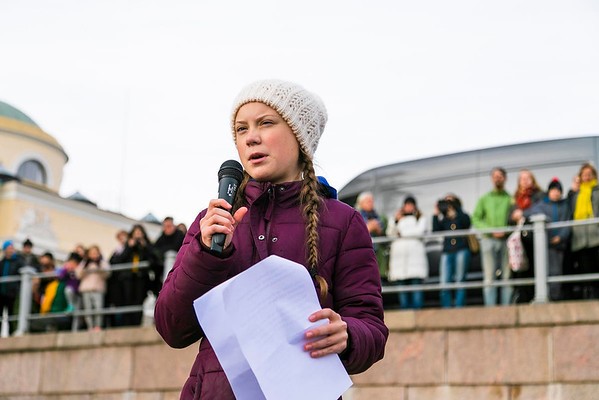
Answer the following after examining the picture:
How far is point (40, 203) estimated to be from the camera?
3209cm

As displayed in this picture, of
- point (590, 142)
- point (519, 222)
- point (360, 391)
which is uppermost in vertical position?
point (590, 142)

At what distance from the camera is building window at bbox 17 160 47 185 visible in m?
36.3

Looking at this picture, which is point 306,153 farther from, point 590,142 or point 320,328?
point 590,142

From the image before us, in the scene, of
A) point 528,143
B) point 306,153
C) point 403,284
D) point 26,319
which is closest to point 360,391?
point 403,284

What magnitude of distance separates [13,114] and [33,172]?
77.2 inches

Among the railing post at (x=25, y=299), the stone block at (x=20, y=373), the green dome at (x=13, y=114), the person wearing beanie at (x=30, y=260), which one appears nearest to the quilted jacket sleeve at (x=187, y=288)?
the stone block at (x=20, y=373)

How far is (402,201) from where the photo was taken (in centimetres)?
1142

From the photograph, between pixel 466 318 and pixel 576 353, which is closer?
pixel 576 353

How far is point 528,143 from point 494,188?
4.06ft

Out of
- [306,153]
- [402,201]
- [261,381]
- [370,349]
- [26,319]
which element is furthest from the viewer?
[26,319]

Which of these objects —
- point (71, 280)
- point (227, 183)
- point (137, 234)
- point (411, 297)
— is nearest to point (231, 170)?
point (227, 183)

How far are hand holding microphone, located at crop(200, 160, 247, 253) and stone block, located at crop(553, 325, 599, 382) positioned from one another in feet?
21.9

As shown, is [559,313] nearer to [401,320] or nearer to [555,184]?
[555,184]

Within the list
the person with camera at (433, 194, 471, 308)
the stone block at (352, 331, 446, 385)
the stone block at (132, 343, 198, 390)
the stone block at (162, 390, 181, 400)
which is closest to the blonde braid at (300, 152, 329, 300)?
the stone block at (352, 331, 446, 385)
